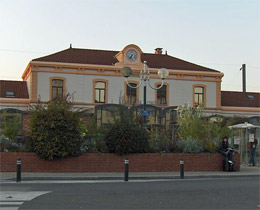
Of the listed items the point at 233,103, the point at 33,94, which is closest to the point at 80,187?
the point at 33,94

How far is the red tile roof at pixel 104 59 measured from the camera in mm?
46472

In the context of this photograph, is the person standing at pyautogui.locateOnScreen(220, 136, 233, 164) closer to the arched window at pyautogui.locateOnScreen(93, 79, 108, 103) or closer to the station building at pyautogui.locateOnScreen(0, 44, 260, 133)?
the station building at pyautogui.locateOnScreen(0, 44, 260, 133)

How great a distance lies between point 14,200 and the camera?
12.0 metres

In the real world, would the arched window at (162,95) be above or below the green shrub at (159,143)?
above

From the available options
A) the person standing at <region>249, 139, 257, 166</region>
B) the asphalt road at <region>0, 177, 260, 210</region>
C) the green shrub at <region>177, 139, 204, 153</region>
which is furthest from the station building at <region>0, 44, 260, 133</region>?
the asphalt road at <region>0, 177, 260, 210</region>

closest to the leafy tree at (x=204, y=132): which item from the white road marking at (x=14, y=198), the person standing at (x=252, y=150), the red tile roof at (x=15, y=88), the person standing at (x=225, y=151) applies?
the person standing at (x=225, y=151)

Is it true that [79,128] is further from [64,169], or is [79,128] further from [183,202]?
[183,202]

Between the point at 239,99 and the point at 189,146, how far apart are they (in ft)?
109

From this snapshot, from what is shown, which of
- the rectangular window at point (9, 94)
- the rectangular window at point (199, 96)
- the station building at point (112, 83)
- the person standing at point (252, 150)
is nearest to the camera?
the person standing at point (252, 150)

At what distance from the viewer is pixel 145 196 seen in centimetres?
1276

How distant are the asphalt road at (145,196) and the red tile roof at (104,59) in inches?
1247

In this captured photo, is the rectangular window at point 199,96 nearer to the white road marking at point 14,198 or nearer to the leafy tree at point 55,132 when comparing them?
the leafy tree at point 55,132

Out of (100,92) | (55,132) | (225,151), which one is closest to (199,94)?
(100,92)

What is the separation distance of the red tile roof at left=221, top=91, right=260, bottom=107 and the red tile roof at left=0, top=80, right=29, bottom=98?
69.8ft
